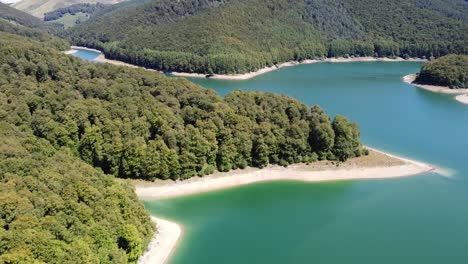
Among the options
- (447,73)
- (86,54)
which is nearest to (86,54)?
(86,54)

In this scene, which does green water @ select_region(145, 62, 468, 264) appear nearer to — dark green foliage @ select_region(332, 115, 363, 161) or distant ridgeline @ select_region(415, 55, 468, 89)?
dark green foliage @ select_region(332, 115, 363, 161)

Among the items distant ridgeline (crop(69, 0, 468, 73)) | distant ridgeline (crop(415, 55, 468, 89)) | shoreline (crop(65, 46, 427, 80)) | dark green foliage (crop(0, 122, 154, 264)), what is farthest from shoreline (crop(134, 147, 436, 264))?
distant ridgeline (crop(69, 0, 468, 73))

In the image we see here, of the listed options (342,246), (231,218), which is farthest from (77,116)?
(342,246)

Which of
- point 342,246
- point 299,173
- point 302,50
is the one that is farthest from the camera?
point 302,50

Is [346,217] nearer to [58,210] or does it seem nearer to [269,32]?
[58,210]

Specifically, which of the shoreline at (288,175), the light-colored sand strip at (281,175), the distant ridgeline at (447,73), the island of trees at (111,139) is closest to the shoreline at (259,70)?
the distant ridgeline at (447,73)

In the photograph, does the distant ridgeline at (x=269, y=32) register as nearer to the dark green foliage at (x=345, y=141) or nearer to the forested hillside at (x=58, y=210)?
the dark green foliage at (x=345, y=141)

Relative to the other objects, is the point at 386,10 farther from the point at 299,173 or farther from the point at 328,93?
the point at 299,173
